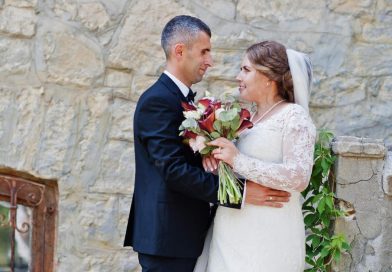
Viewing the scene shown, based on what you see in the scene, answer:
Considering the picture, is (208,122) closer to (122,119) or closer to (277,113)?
(277,113)

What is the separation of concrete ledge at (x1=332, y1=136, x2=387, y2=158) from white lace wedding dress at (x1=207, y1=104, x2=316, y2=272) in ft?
1.12

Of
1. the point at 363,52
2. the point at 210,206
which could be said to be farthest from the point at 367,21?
the point at 210,206

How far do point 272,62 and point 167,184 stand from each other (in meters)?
0.66

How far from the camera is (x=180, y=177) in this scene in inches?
123

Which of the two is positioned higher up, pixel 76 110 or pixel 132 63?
pixel 132 63

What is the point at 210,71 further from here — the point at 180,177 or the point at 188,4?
the point at 180,177

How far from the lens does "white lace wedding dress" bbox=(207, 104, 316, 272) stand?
3.11 metres

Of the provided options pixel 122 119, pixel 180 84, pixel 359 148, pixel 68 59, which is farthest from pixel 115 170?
pixel 359 148

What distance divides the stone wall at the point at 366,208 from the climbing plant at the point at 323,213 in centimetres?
5

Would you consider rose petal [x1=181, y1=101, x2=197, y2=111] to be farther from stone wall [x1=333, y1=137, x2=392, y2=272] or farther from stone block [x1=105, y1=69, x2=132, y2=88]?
stone block [x1=105, y1=69, x2=132, y2=88]

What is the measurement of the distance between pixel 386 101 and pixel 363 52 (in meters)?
0.30

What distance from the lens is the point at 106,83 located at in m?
4.42

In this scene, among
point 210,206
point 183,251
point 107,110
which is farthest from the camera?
point 107,110

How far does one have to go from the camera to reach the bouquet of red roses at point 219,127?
307 cm
